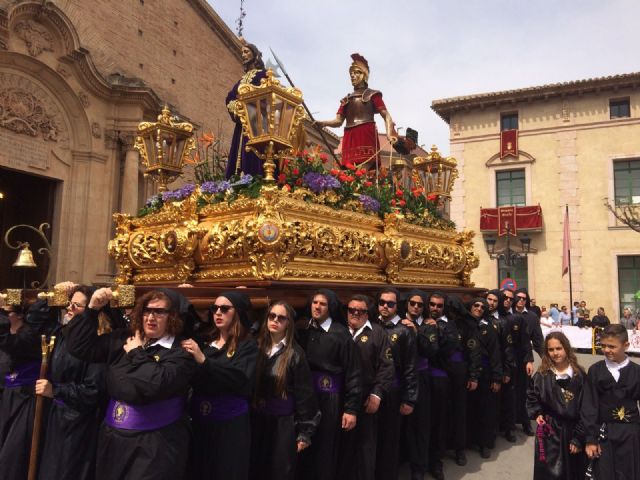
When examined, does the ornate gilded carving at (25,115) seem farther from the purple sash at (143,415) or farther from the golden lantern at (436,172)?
the purple sash at (143,415)

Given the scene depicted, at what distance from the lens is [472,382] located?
19.1 feet

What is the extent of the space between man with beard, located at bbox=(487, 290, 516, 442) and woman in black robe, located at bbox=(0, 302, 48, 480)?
5003 mm

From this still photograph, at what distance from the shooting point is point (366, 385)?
442cm

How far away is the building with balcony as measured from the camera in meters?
22.8

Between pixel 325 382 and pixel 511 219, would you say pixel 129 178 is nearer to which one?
pixel 325 382

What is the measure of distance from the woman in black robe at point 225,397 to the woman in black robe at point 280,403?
0.30 m

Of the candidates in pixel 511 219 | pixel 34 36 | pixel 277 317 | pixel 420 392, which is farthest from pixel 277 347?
pixel 511 219


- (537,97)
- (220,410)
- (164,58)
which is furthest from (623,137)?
(220,410)

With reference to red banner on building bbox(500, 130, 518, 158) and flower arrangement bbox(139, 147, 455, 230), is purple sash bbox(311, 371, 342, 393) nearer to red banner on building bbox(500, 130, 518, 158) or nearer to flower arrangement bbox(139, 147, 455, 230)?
flower arrangement bbox(139, 147, 455, 230)

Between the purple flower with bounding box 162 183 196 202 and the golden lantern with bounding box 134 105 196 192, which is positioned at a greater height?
the golden lantern with bounding box 134 105 196 192

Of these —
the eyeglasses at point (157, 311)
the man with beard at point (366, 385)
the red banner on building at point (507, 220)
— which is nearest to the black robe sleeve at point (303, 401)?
the man with beard at point (366, 385)

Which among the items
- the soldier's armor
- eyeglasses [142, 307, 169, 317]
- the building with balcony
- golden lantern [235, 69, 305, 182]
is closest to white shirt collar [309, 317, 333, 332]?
golden lantern [235, 69, 305, 182]

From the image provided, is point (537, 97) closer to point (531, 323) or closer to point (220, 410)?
point (531, 323)

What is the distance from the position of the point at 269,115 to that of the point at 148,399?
276cm
